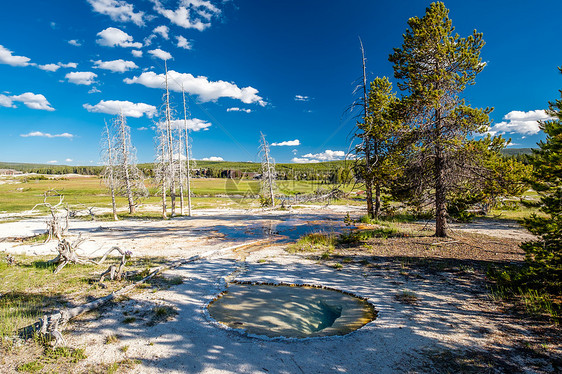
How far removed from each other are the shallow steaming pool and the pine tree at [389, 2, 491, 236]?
28.3 ft

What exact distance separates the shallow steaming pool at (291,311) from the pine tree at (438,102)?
8.63 metres

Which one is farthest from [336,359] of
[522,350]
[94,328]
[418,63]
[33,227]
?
[33,227]

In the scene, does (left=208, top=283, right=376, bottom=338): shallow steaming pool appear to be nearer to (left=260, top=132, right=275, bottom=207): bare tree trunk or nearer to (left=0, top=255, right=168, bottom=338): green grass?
(left=0, top=255, right=168, bottom=338): green grass

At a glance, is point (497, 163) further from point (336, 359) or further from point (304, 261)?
point (336, 359)

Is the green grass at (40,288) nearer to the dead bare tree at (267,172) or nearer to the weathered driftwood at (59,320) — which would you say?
the weathered driftwood at (59,320)

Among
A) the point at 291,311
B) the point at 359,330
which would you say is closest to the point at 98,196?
the point at 291,311

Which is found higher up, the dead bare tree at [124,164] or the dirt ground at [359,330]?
the dead bare tree at [124,164]

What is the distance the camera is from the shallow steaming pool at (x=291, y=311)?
6594mm

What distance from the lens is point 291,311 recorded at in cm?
752

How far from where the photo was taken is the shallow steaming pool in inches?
260

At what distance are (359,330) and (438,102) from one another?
11268 millimetres

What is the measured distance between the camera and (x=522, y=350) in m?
5.30

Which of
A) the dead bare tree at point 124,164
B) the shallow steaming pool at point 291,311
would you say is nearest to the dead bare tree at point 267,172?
the dead bare tree at point 124,164

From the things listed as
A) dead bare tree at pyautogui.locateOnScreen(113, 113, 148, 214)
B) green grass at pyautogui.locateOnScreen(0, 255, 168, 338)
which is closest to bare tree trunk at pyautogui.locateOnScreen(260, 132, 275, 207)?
dead bare tree at pyautogui.locateOnScreen(113, 113, 148, 214)
